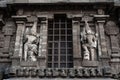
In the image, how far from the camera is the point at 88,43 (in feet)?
36.8

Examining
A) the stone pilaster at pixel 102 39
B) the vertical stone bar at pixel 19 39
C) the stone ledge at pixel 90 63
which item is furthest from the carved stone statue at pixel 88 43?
the vertical stone bar at pixel 19 39

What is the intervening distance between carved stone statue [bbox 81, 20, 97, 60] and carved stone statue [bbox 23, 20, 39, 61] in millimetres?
2487

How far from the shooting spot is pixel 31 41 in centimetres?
1127

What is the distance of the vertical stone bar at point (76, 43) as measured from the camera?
10.8 metres

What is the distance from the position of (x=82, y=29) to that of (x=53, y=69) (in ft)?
9.72

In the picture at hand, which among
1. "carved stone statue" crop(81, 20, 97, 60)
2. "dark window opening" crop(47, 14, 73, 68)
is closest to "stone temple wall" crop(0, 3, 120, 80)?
"carved stone statue" crop(81, 20, 97, 60)

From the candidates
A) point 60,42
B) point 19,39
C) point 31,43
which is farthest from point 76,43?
point 19,39

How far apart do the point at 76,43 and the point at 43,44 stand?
5.76ft

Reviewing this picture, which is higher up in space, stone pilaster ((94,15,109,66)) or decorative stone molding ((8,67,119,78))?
stone pilaster ((94,15,109,66))

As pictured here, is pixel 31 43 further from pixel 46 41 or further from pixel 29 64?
pixel 29 64

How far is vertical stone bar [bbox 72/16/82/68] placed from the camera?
10836mm

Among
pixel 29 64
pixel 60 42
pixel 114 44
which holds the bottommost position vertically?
pixel 29 64

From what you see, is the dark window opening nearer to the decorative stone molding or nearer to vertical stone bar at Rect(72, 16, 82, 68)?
vertical stone bar at Rect(72, 16, 82, 68)

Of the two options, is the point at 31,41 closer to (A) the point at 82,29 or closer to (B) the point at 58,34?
(B) the point at 58,34
